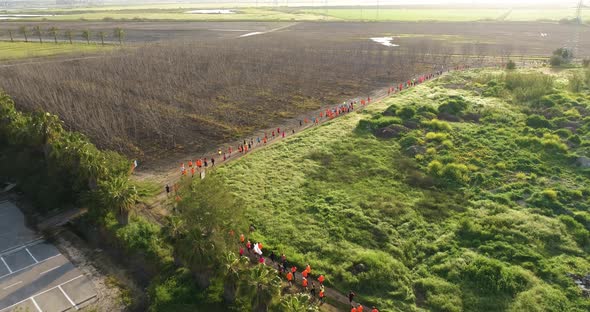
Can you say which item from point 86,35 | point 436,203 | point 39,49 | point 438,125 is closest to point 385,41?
point 438,125

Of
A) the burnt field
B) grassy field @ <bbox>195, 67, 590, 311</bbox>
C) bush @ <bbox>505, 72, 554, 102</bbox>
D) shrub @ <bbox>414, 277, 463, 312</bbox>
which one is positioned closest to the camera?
shrub @ <bbox>414, 277, 463, 312</bbox>

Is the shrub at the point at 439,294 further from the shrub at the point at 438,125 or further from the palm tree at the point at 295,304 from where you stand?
the shrub at the point at 438,125

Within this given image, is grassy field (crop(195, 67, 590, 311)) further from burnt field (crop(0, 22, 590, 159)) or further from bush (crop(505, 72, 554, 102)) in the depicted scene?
burnt field (crop(0, 22, 590, 159))

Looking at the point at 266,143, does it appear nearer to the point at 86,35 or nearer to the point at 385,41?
Answer: the point at 86,35

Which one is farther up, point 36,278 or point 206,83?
point 206,83

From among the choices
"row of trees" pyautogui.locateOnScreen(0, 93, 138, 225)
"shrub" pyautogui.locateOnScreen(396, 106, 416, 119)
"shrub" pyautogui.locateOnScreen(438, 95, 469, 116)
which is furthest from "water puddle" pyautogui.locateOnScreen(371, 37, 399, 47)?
"row of trees" pyautogui.locateOnScreen(0, 93, 138, 225)

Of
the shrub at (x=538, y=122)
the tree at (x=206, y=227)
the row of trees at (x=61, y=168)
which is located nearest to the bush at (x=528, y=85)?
the shrub at (x=538, y=122)
